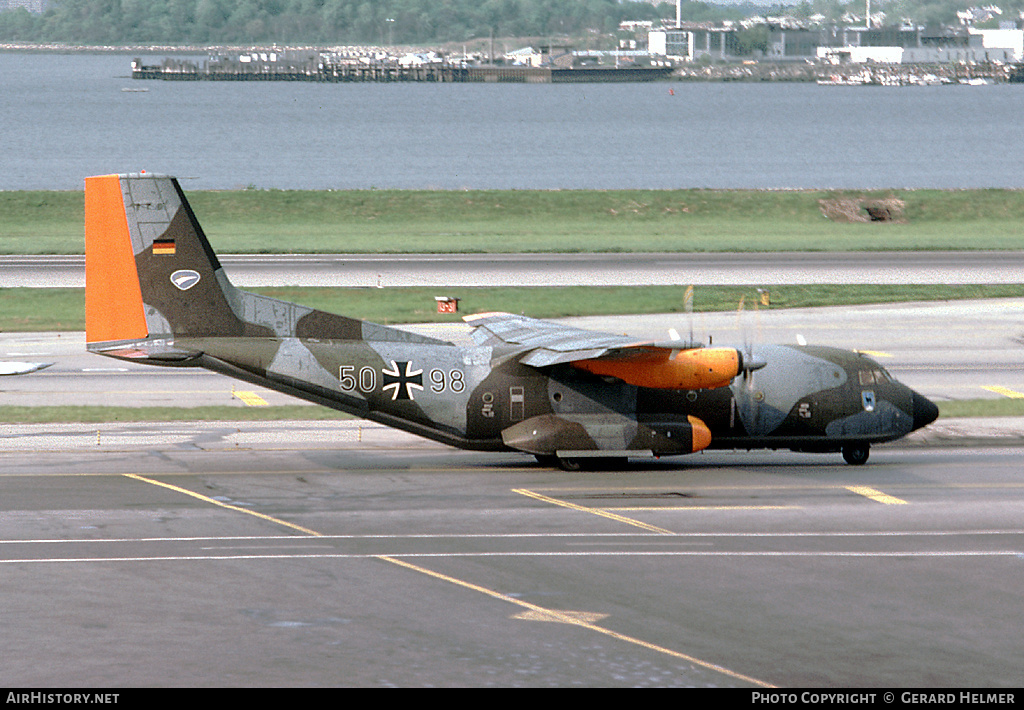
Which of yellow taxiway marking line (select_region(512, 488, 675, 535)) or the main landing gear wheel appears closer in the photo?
yellow taxiway marking line (select_region(512, 488, 675, 535))

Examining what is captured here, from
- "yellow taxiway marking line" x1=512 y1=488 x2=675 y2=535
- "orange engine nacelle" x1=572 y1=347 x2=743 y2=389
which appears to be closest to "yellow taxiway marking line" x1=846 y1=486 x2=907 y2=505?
"orange engine nacelle" x1=572 y1=347 x2=743 y2=389

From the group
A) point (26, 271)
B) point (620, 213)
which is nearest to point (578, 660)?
point (26, 271)

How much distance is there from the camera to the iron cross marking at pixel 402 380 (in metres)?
32.2

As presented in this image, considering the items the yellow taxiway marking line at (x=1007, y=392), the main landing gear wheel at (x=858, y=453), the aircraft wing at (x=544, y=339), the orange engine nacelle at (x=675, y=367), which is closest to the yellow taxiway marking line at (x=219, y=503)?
the aircraft wing at (x=544, y=339)

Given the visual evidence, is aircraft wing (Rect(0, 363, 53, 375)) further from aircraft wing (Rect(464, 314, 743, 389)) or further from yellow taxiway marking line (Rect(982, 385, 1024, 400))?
yellow taxiway marking line (Rect(982, 385, 1024, 400))

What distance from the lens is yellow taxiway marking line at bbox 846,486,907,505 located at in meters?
30.7

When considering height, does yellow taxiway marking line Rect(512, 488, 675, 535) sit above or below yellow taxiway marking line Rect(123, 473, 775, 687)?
below

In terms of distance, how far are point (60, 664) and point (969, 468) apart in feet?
80.6

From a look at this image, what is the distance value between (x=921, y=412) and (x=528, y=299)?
1104 inches

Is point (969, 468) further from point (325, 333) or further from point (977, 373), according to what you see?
point (325, 333)

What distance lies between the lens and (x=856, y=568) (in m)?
25.3

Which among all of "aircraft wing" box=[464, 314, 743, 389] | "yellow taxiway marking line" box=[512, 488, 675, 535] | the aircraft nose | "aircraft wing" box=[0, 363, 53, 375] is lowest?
"yellow taxiway marking line" box=[512, 488, 675, 535]

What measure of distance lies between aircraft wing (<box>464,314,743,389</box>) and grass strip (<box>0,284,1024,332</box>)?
22606 millimetres

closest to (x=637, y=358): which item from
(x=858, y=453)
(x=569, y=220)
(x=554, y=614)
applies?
(x=858, y=453)
